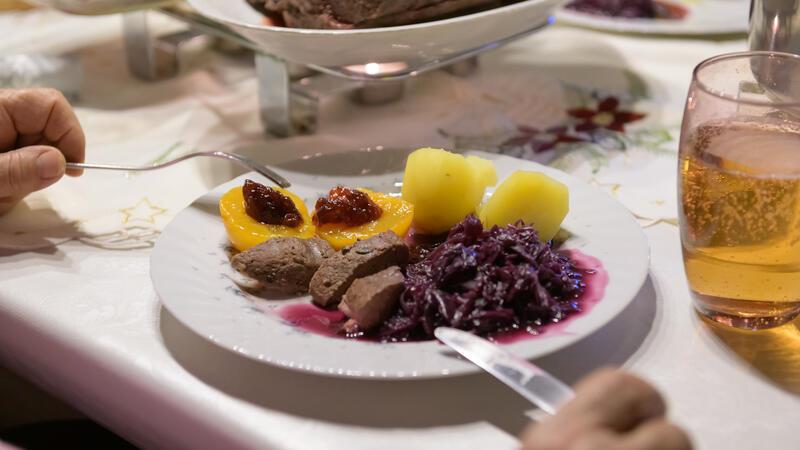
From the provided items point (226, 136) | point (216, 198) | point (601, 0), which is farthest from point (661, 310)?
point (601, 0)

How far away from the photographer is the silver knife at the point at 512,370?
0.63 meters

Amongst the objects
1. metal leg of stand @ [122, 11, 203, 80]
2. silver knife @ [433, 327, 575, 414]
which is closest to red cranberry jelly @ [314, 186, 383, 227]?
silver knife @ [433, 327, 575, 414]

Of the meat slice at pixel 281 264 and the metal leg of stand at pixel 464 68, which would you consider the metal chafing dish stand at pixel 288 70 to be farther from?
the meat slice at pixel 281 264

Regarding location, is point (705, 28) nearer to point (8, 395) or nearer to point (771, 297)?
point (771, 297)

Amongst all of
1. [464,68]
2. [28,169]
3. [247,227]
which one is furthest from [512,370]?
[464,68]

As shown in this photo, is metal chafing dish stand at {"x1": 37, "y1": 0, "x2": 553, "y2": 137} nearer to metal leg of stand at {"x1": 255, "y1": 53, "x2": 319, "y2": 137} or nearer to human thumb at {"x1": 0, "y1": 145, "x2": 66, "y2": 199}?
metal leg of stand at {"x1": 255, "y1": 53, "x2": 319, "y2": 137}

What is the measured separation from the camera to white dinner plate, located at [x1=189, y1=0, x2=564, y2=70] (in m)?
1.07

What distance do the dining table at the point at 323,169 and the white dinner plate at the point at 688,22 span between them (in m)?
0.03

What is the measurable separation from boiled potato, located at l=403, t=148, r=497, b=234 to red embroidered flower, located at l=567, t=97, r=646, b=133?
0.44m

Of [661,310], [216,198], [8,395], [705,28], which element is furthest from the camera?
[705,28]

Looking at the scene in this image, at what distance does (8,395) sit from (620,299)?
786 millimetres

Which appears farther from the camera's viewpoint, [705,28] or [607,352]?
[705,28]

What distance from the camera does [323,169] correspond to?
1.09 m

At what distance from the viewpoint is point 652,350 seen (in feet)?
2.61
